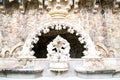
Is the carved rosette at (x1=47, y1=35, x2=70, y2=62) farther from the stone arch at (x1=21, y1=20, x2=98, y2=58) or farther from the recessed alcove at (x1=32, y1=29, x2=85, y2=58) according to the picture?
the recessed alcove at (x1=32, y1=29, x2=85, y2=58)

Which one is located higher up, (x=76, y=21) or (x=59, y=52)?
(x=76, y=21)

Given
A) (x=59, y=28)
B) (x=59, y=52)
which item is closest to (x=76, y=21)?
(x=59, y=28)

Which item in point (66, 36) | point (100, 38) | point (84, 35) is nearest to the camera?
point (84, 35)

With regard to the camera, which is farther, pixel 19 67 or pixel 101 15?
pixel 101 15

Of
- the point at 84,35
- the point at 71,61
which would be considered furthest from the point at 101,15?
the point at 71,61

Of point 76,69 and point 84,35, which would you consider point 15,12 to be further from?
point 76,69

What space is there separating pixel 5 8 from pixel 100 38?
2128 millimetres

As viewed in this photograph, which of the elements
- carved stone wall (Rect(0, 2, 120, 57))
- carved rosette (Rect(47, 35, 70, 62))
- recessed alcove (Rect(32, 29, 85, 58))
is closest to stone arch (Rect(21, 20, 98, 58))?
carved stone wall (Rect(0, 2, 120, 57))

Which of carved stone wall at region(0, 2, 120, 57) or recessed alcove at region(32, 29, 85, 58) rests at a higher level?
carved stone wall at region(0, 2, 120, 57)

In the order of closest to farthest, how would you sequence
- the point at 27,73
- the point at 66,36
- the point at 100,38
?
the point at 27,73 < the point at 100,38 < the point at 66,36

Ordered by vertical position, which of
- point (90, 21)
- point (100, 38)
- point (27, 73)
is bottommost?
point (27, 73)

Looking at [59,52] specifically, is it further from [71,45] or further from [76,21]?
[71,45]

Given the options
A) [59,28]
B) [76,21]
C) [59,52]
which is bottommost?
[59,52]

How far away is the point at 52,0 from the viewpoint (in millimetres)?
4969
